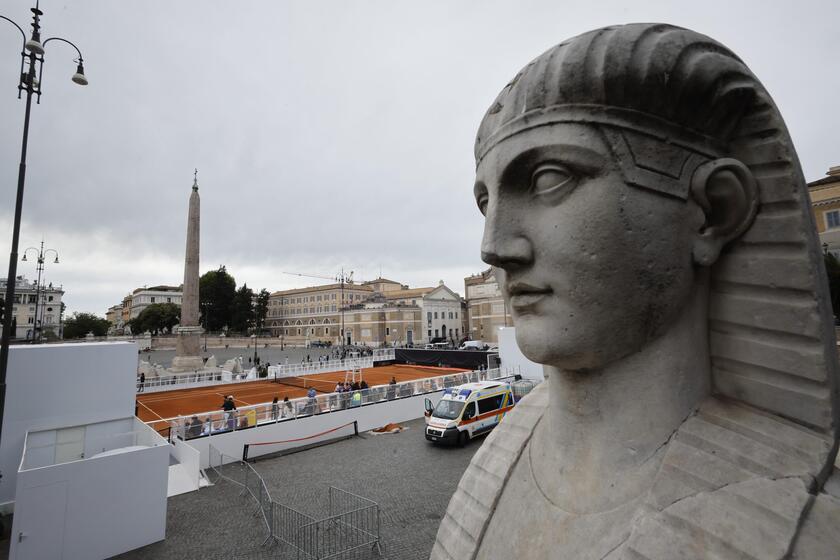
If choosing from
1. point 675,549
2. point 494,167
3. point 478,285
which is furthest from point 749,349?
point 478,285

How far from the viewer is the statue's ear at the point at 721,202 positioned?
1574 mm

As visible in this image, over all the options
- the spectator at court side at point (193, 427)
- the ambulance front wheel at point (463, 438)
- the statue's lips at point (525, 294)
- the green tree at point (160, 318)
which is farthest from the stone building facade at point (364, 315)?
the statue's lips at point (525, 294)

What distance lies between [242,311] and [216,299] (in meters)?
4.47

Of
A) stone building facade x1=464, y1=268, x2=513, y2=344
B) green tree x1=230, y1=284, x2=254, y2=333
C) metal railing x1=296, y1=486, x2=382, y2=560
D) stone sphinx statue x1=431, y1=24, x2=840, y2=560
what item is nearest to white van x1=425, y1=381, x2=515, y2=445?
metal railing x1=296, y1=486, x2=382, y2=560

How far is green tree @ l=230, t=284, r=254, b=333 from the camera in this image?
68.4 meters

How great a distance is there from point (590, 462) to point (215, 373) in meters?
29.0

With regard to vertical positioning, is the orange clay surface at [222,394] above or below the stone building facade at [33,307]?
below

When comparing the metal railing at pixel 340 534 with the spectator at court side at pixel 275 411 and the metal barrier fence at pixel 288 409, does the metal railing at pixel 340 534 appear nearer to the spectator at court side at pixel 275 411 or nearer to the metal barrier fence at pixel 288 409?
the metal barrier fence at pixel 288 409

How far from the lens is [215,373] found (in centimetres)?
2652

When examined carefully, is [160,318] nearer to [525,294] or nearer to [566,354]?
[525,294]

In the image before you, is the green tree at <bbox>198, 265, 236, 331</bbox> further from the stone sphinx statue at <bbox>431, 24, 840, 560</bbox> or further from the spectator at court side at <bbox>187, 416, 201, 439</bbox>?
the stone sphinx statue at <bbox>431, 24, 840, 560</bbox>

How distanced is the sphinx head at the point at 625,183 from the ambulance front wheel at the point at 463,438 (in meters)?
12.3

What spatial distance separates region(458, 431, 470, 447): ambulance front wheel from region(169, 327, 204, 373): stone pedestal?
22.6 m

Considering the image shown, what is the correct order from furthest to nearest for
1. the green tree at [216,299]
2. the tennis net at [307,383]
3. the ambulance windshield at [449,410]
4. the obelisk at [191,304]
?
1. the green tree at [216,299]
2. the obelisk at [191,304]
3. the tennis net at [307,383]
4. the ambulance windshield at [449,410]
